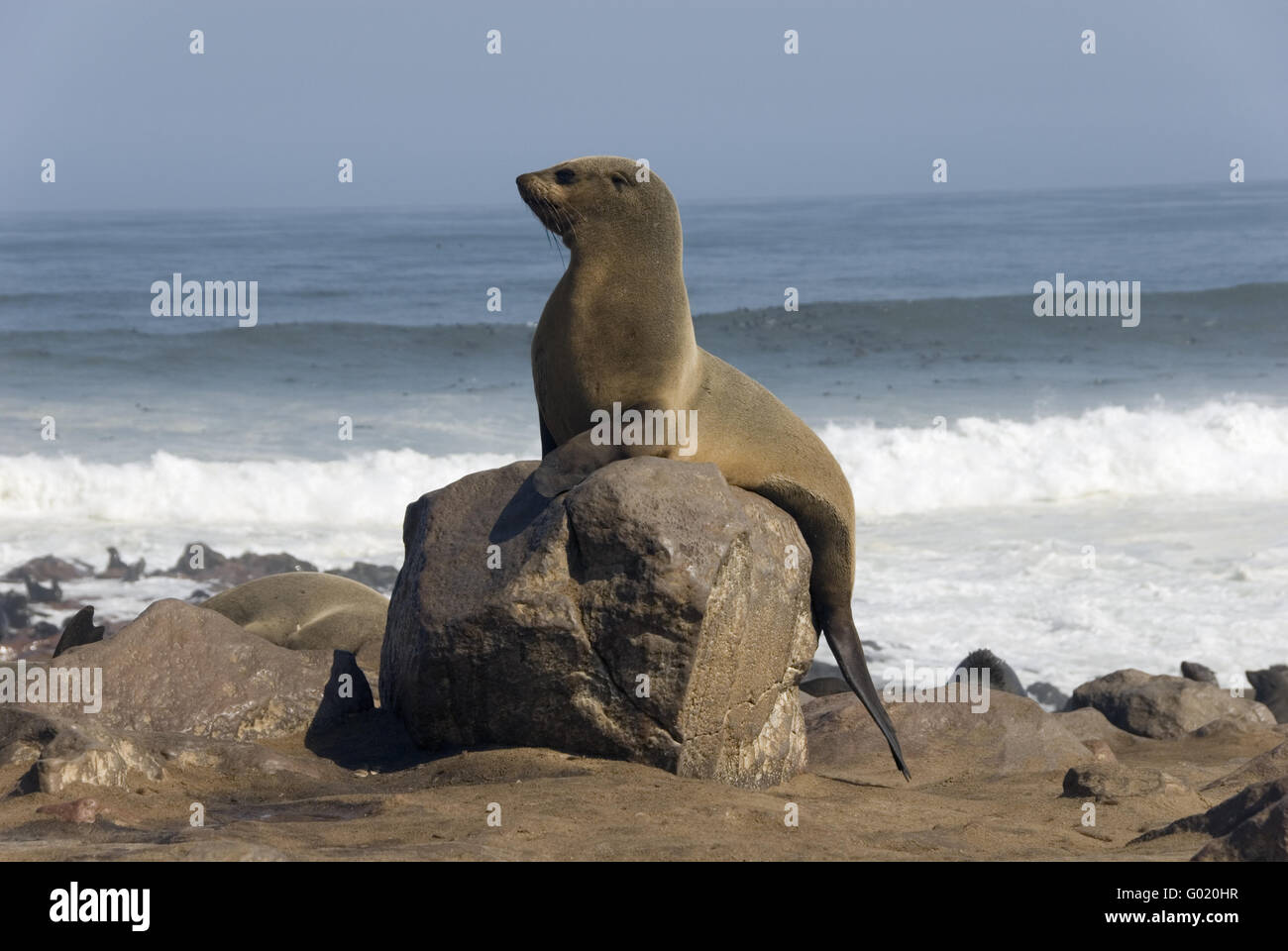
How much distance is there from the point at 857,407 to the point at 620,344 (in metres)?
15.6

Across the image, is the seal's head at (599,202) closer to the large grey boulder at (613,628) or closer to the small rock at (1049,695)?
the large grey boulder at (613,628)

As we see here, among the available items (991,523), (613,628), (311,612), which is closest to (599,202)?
(613,628)

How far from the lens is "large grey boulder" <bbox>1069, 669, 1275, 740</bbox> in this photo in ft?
28.1

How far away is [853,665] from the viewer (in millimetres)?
6898

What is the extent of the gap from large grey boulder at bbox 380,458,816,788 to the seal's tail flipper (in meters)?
0.65

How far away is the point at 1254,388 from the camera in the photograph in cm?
2266

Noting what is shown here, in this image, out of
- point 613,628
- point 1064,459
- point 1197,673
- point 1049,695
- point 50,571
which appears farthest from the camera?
point 1064,459

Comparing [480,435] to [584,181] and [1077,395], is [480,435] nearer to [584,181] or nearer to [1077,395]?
[1077,395]

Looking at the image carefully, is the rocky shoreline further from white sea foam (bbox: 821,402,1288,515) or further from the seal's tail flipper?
white sea foam (bbox: 821,402,1288,515)

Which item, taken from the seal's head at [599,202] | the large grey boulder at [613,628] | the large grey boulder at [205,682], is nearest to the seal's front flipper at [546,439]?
the large grey boulder at [613,628]

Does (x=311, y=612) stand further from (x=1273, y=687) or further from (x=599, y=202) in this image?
(x=1273, y=687)

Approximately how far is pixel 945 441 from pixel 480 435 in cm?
619

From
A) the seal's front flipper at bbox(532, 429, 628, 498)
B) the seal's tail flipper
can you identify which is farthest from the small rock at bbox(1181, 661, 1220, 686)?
the seal's front flipper at bbox(532, 429, 628, 498)

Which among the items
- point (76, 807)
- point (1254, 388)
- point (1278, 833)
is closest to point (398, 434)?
point (1254, 388)
